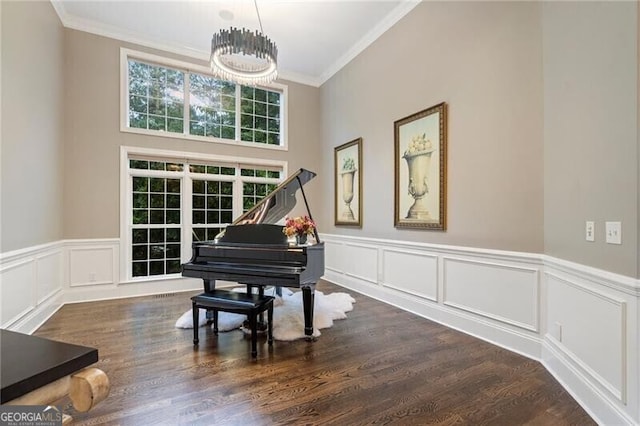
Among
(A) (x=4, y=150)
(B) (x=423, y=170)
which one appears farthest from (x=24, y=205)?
(B) (x=423, y=170)

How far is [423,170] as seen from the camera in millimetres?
3820

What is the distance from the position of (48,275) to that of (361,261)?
419 centimetres

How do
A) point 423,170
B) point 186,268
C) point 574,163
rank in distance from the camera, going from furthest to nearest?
point 423,170 → point 186,268 → point 574,163

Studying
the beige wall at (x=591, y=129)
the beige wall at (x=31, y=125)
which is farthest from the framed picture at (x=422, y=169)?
the beige wall at (x=31, y=125)

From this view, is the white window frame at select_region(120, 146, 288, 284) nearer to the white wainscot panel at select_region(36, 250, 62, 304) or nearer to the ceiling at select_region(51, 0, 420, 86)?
the white wainscot panel at select_region(36, 250, 62, 304)

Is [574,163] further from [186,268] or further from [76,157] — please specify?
[76,157]

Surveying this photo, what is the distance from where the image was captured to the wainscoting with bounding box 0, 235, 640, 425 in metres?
1.78

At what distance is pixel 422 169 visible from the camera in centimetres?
383

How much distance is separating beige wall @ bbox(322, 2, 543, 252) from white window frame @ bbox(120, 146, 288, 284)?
96.7 inches

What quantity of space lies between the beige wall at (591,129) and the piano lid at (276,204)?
7.42 feet

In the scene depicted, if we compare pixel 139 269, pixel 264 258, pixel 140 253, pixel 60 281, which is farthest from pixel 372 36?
pixel 60 281

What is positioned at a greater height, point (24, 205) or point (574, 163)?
point (574, 163)

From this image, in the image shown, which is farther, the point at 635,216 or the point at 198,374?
the point at 198,374

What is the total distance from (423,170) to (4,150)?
4.23 meters
